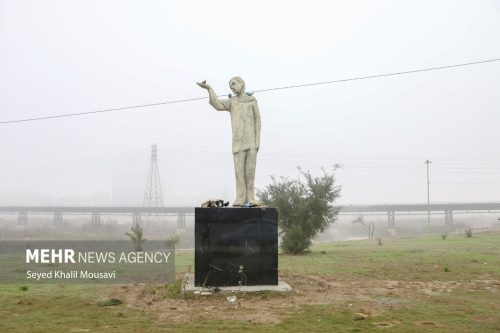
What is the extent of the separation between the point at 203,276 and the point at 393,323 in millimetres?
3803

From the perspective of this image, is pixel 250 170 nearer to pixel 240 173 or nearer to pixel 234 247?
pixel 240 173

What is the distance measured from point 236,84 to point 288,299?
4.74 meters

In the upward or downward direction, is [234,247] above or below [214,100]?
below

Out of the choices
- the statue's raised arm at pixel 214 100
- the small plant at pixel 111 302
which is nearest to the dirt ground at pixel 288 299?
the small plant at pixel 111 302

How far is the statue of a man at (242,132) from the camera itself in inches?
386

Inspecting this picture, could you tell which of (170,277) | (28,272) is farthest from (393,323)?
(28,272)

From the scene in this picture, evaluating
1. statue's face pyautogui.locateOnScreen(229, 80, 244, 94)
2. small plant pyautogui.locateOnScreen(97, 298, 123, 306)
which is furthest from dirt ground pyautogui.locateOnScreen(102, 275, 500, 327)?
statue's face pyautogui.locateOnScreen(229, 80, 244, 94)

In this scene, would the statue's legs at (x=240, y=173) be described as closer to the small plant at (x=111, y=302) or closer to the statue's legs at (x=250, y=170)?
the statue's legs at (x=250, y=170)

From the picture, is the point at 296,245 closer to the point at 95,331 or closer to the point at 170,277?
the point at 170,277

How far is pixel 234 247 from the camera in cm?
897

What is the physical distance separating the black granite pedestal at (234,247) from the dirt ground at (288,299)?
1.41 ft

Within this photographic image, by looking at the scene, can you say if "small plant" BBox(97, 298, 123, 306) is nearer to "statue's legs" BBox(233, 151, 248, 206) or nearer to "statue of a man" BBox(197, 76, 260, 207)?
"statue of a man" BBox(197, 76, 260, 207)

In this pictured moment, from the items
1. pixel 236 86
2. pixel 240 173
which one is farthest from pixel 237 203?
pixel 236 86

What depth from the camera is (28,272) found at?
1359 cm
